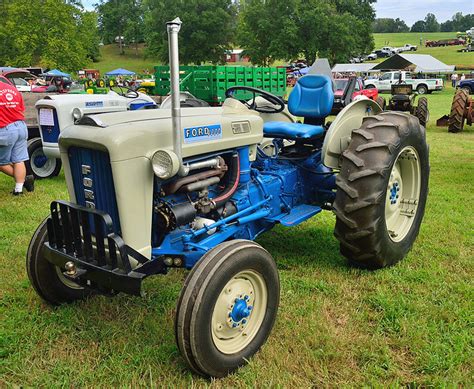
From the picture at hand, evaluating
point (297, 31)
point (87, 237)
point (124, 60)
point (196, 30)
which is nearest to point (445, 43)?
point (297, 31)

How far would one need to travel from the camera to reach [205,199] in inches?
122

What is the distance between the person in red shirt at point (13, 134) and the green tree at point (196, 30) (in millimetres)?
39567

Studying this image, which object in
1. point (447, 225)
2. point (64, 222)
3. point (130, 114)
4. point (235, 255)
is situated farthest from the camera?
point (447, 225)

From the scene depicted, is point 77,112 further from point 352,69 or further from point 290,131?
point 352,69

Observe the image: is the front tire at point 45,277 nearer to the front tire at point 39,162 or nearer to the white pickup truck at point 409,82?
the front tire at point 39,162

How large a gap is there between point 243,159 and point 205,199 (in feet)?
1.61

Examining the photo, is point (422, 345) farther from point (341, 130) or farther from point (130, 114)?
point (130, 114)

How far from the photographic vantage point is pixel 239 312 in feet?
8.65

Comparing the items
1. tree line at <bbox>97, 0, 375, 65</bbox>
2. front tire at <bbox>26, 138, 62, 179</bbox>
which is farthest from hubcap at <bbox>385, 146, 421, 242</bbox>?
tree line at <bbox>97, 0, 375, 65</bbox>

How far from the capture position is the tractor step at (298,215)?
3.67m

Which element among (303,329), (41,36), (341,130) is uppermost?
(41,36)

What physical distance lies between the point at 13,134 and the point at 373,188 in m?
4.87

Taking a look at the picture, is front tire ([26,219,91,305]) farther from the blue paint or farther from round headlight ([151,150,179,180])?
the blue paint

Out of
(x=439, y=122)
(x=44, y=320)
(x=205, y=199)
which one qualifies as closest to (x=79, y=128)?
(x=205, y=199)
